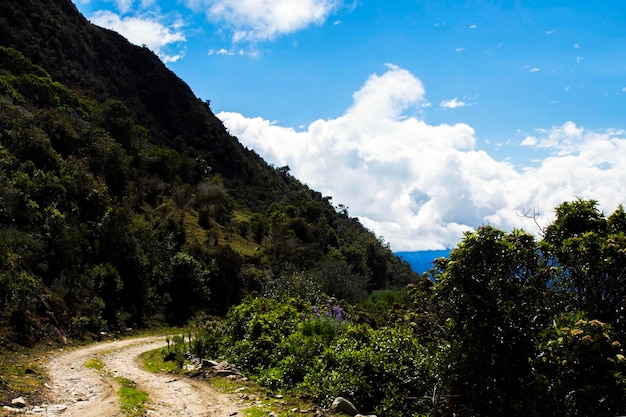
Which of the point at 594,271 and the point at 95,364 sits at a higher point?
the point at 594,271

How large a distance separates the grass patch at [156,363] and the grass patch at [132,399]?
2.38 meters

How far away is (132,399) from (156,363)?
6145 mm

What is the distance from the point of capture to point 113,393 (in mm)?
9727

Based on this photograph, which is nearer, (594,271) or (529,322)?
(529,322)

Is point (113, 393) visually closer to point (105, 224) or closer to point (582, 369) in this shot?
point (582, 369)

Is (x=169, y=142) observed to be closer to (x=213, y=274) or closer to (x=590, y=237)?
(x=213, y=274)

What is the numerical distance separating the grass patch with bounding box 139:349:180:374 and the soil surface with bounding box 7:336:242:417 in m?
0.37

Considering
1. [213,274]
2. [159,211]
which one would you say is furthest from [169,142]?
[213,274]

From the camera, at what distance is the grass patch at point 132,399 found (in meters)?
8.34

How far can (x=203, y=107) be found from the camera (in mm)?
117250

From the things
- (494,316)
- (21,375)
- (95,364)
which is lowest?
(95,364)

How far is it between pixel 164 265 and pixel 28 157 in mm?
12013

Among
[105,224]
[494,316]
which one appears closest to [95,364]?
[494,316]

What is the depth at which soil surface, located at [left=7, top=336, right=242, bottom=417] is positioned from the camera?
8.48 meters
